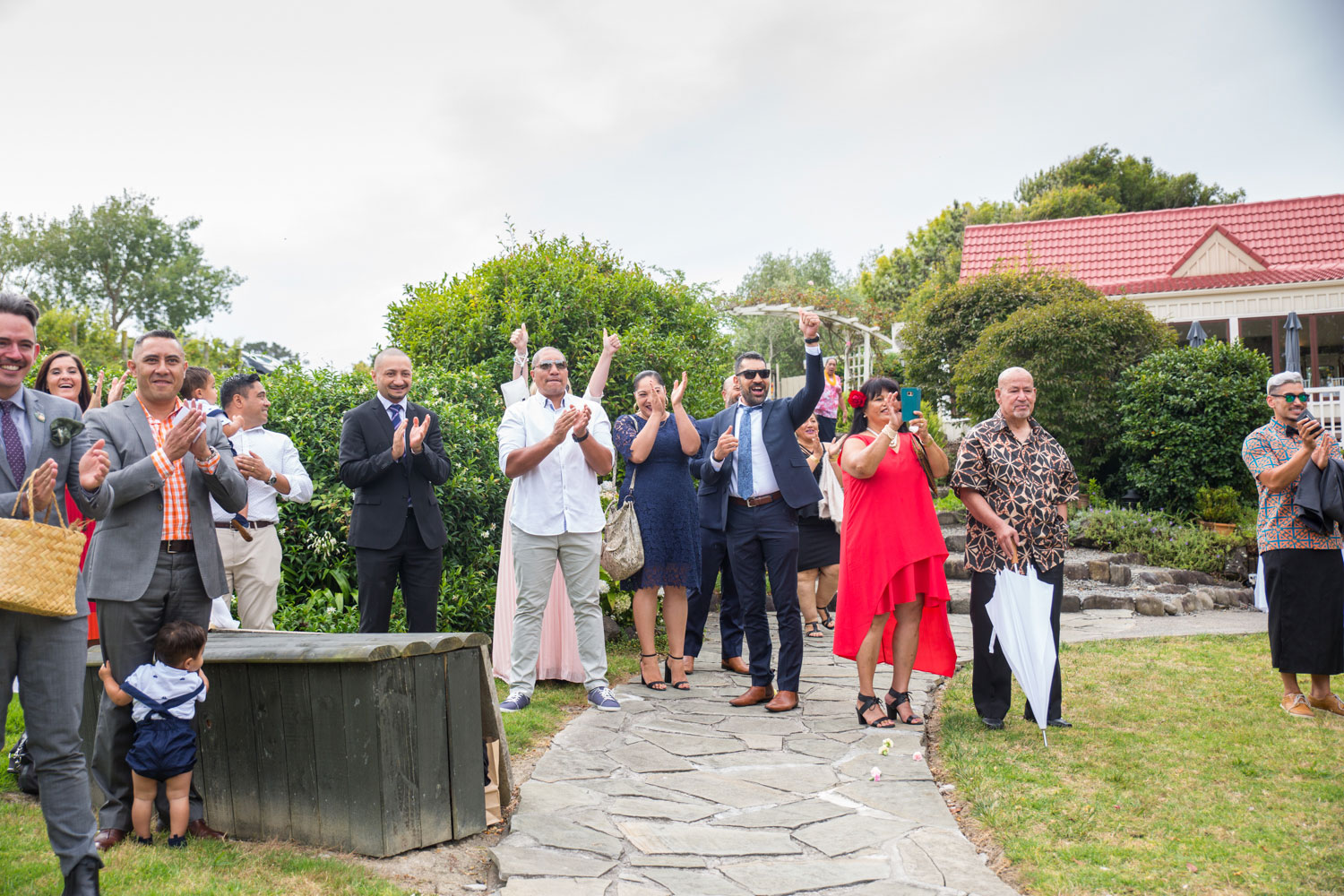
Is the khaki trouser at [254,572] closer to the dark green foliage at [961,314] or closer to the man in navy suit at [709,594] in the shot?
the man in navy suit at [709,594]

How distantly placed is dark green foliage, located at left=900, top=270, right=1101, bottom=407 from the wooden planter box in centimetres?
1456

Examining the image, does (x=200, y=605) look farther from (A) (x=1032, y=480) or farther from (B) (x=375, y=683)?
(A) (x=1032, y=480)

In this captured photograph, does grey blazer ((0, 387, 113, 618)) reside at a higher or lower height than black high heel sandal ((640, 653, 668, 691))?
higher

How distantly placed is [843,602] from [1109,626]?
512 cm

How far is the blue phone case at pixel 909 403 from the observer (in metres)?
5.32

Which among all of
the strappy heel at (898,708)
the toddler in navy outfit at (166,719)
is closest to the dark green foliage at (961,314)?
the strappy heel at (898,708)

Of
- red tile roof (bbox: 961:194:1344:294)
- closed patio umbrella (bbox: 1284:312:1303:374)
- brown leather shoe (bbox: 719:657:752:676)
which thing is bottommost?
brown leather shoe (bbox: 719:657:752:676)

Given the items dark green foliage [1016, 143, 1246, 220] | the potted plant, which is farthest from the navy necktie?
dark green foliage [1016, 143, 1246, 220]

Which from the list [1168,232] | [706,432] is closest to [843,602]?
[706,432]

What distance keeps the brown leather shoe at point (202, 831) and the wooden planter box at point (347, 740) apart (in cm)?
10

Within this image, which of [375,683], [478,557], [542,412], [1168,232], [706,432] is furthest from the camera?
[1168,232]

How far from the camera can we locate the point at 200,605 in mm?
3947

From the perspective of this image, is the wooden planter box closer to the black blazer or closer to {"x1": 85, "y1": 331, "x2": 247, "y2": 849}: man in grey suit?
{"x1": 85, "y1": 331, "x2": 247, "y2": 849}: man in grey suit

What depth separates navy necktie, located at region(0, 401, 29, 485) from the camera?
3.25 metres
